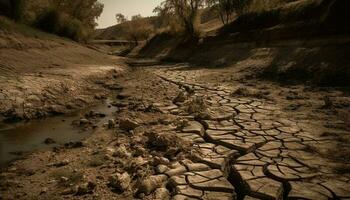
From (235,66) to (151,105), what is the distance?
5.81 meters

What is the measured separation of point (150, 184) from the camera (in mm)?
3336

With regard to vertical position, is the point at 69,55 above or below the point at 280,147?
above

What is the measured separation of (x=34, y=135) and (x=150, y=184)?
10.4ft

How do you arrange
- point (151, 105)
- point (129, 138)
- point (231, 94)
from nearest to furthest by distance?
point (129, 138) < point (151, 105) < point (231, 94)

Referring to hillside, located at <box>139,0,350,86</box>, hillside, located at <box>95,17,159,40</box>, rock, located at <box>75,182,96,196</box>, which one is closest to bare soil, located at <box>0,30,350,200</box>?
rock, located at <box>75,182,96,196</box>

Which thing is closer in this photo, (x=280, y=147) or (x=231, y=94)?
(x=280, y=147)

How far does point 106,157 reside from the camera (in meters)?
4.28

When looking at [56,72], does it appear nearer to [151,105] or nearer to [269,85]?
[151,105]

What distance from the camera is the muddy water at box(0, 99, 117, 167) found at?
4.81 metres

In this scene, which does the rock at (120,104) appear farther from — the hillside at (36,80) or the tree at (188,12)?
the tree at (188,12)

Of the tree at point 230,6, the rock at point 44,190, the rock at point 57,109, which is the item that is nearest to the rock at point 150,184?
the rock at point 44,190

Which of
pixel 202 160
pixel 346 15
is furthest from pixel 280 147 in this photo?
pixel 346 15

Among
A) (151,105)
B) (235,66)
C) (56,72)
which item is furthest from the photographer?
(235,66)

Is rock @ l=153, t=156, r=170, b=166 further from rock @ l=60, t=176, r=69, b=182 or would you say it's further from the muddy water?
the muddy water
